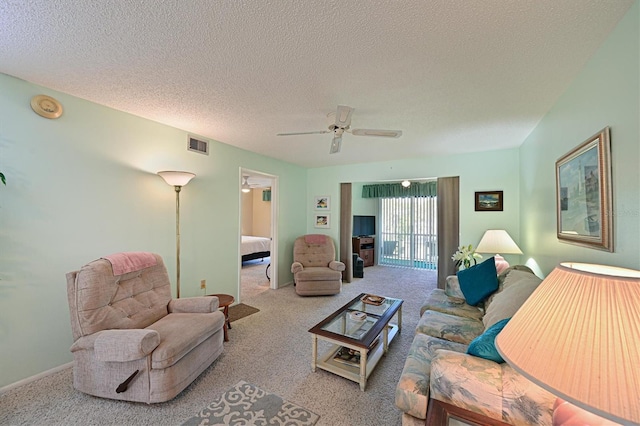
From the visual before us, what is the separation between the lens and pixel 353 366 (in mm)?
2139

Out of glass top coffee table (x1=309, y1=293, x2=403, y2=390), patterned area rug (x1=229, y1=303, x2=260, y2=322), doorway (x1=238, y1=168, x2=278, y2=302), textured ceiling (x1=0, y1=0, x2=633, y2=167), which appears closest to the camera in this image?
textured ceiling (x1=0, y1=0, x2=633, y2=167)

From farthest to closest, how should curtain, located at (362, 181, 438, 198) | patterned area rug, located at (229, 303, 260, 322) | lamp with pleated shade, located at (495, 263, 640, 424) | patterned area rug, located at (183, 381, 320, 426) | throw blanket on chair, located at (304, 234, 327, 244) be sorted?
curtain, located at (362, 181, 438, 198) < throw blanket on chair, located at (304, 234, 327, 244) < patterned area rug, located at (229, 303, 260, 322) < patterned area rug, located at (183, 381, 320, 426) < lamp with pleated shade, located at (495, 263, 640, 424)

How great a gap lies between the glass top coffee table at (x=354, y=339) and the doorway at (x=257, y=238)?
6.78 feet

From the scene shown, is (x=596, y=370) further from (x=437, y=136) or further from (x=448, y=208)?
(x=448, y=208)

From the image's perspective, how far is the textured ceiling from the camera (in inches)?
50.2

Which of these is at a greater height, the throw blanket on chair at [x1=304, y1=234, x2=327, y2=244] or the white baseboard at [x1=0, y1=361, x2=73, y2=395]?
the throw blanket on chair at [x1=304, y1=234, x2=327, y2=244]

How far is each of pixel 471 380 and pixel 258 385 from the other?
5.18 feet

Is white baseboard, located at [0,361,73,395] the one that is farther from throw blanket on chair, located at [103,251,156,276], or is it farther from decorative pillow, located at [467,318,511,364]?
decorative pillow, located at [467,318,511,364]

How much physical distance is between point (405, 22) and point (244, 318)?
347cm

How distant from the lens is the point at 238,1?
1.22 m

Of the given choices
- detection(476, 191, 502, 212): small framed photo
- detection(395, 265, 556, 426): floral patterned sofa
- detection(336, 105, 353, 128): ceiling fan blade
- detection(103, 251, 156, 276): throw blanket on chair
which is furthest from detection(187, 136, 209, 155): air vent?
detection(476, 191, 502, 212): small framed photo

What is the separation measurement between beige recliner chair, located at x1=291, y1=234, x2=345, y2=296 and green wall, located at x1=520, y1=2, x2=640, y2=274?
2.80 meters

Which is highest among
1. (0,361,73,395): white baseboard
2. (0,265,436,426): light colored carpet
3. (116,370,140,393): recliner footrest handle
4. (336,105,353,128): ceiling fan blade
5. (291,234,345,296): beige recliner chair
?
(336,105,353,128): ceiling fan blade

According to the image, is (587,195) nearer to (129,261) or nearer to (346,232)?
(129,261)
